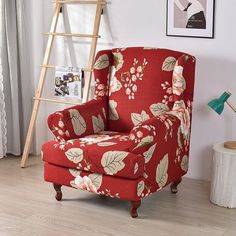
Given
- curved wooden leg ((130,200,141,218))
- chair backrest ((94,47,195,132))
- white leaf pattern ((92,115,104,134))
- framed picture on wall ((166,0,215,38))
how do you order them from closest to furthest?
1. curved wooden leg ((130,200,141,218))
2. chair backrest ((94,47,195,132))
3. white leaf pattern ((92,115,104,134))
4. framed picture on wall ((166,0,215,38))

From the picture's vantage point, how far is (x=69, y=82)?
4.86 metres

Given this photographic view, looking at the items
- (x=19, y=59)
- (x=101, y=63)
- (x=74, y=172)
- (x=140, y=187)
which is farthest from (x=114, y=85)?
(x=19, y=59)

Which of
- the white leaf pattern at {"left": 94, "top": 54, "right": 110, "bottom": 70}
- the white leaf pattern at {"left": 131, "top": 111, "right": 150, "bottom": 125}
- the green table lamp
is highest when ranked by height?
the white leaf pattern at {"left": 94, "top": 54, "right": 110, "bottom": 70}

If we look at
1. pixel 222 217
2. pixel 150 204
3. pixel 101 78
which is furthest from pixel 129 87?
pixel 222 217

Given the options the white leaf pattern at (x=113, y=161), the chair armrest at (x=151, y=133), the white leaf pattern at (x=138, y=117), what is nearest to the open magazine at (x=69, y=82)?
the white leaf pattern at (x=138, y=117)

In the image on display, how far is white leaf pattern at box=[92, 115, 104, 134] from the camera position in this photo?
161 inches

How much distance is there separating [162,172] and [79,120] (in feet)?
Result: 2.33

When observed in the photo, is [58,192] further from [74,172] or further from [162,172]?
[162,172]

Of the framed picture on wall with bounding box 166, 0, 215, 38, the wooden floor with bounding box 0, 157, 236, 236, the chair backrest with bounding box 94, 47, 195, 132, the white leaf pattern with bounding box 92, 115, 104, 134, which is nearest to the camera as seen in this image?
the wooden floor with bounding box 0, 157, 236, 236

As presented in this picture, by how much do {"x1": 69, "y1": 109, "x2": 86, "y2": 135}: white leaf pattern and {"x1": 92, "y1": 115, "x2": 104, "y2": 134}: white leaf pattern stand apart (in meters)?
0.12

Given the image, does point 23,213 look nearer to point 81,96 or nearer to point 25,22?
point 81,96

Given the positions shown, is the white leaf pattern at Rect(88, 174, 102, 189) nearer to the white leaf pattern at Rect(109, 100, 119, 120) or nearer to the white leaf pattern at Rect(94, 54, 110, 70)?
the white leaf pattern at Rect(109, 100, 119, 120)

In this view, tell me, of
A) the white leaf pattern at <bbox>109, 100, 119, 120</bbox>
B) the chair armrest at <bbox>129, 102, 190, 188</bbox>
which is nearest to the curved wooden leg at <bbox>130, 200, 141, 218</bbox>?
the chair armrest at <bbox>129, 102, 190, 188</bbox>

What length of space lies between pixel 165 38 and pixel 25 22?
131cm
